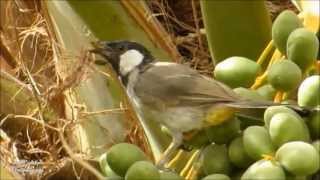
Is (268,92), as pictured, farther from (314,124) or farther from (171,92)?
(171,92)

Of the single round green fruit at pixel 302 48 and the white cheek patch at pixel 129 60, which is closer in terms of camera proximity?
the single round green fruit at pixel 302 48

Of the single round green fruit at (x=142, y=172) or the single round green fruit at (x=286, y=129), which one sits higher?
the single round green fruit at (x=286, y=129)

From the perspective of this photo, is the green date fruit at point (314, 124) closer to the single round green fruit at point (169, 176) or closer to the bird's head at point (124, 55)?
the single round green fruit at point (169, 176)

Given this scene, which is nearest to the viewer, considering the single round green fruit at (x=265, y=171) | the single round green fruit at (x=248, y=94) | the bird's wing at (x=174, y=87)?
the single round green fruit at (x=265, y=171)

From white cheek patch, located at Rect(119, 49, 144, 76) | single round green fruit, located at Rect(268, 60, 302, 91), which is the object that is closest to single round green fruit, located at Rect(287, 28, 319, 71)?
single round green fruit, located at Rect(268, 60, 302, 91)

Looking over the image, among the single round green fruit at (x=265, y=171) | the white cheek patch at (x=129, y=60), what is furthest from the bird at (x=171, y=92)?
the single round green fruit at (x=265, y=171)

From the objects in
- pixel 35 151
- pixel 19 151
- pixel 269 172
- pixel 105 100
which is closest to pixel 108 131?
pixel 105 100

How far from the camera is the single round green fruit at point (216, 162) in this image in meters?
0.76

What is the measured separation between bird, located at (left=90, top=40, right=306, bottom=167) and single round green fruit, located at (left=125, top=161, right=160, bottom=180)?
2.7 inches

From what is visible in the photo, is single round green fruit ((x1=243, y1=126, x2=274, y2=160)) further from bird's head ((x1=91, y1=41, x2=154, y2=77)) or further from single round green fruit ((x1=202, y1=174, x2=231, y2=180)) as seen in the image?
bird's head ((x1=91, y1=41, x2=154, y2=77))

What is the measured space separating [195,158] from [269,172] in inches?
4.4

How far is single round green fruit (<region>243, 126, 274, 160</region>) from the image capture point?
73 cm

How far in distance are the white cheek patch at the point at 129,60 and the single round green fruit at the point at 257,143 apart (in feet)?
0.93

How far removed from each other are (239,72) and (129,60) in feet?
0.70
